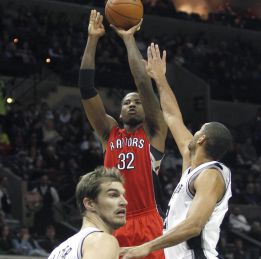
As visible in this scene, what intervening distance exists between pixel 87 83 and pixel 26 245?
7.54 metres

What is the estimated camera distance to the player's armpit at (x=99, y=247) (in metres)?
4.17

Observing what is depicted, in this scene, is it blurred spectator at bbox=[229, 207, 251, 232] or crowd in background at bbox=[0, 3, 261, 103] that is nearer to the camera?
blurred spectator at bbox=[229, 207, 251, 232]

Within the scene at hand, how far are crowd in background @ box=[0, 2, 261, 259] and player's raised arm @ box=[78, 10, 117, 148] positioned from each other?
7.06 m

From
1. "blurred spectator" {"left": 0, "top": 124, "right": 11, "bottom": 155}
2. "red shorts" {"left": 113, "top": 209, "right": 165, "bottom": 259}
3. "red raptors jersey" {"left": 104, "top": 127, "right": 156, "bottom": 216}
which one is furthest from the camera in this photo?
"blurred spectator" {"left": 0, "top": 124, "right": 11, "bottom": 155}

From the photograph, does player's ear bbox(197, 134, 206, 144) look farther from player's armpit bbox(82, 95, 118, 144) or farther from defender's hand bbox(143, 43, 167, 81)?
player's armpit bbox(82, 95, 118, 144)

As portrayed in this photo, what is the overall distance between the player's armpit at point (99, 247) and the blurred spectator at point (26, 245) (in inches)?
381

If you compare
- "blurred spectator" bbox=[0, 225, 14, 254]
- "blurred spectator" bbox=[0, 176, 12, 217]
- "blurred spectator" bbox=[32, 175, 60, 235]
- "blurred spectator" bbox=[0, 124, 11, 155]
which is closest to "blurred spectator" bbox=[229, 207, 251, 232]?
"blurred spectator" bbox=[32, 175, 60, 235]

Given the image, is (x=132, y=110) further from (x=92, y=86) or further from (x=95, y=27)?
(x=95, y=27)

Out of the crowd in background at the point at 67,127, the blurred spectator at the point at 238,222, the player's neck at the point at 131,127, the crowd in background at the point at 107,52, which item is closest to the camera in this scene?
the player's neck at the point at 131,127

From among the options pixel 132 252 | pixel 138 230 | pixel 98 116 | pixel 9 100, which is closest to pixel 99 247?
pixel 132 252

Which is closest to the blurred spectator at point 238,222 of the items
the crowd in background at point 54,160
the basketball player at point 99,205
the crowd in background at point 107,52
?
the crowd in background at point 54,160

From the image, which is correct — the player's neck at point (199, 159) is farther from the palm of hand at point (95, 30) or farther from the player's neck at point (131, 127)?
the palm of hand at point (95, 30)

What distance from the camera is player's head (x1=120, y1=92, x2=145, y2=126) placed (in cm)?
682

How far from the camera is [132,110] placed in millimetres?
6832
